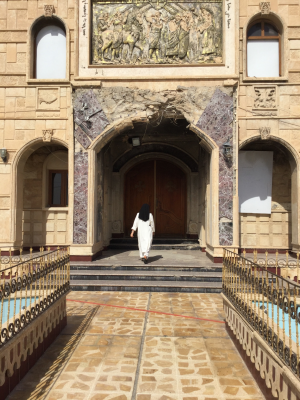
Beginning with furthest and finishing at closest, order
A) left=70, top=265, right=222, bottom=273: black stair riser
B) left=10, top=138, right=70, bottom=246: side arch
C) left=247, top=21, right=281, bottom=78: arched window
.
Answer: left=247, top=21, right=281, bottom=78: arched window, left=10, top=138, right=70, bottom=246: side arch, left=70, top=265, right=222, bottom=273: black stair riser

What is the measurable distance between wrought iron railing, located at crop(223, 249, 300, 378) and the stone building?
4.08 metres

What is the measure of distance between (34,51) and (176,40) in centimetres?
423

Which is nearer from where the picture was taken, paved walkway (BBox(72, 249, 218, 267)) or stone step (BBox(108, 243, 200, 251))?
paved walkway (BBox(72, 249, 218, 267))

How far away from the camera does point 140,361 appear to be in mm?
3740

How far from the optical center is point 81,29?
9117mm

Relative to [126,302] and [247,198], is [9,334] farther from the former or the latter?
[247,198]

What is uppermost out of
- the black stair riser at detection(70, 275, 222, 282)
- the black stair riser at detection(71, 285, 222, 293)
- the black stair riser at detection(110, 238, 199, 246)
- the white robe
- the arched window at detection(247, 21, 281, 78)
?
the arched window at detection(247, 21, 281, 78)

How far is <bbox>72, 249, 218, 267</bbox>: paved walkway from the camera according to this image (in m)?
8.27

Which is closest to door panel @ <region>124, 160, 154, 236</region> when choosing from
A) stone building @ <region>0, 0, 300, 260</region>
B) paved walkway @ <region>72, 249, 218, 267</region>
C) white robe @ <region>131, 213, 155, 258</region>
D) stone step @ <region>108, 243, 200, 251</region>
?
stone step @ <region>108, 243, 200, 251</region>

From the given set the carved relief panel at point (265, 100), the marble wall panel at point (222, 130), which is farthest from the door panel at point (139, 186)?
the carved relief panel at point (265, 100)

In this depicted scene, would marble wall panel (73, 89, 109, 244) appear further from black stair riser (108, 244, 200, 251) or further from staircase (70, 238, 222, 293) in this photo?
black stair riser (108, 244, 200, 251)

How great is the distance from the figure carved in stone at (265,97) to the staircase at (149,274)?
467cm

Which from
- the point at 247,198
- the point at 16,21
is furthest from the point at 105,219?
the point at 16,21

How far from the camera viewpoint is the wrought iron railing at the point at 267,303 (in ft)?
8.57
